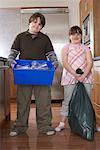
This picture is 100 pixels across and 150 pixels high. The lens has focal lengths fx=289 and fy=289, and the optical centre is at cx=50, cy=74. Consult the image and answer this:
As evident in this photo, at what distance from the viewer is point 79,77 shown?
2752mm

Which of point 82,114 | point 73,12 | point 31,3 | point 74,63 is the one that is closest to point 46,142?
point 82,114

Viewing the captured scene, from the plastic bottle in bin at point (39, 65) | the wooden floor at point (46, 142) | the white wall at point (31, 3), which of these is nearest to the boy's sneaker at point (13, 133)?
the wooden floor at point (46, 142)

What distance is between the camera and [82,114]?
2547 millimetres

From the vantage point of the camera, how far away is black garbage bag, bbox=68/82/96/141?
8.15ft

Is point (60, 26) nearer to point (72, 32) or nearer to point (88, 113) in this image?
point (72, 32)

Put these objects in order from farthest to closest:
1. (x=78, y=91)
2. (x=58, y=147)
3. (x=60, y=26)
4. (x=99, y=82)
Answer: (x=60, y=26) < (x=99, y=82) < (x=78, y=91) < (x=58, y=147)

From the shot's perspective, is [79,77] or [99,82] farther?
[99,82]

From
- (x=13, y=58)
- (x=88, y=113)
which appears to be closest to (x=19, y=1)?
(x=13, y=58)

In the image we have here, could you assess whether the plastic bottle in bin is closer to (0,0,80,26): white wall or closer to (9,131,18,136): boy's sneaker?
(9,131,18,136): boy's sneaker

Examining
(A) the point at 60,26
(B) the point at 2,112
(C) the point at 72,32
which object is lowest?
(B) the point at 2,112

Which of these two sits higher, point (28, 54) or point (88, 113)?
point (28, 54)

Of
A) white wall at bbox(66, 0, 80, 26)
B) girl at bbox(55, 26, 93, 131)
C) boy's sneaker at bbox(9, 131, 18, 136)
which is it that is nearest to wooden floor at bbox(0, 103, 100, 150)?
boy's sneaker at bbox(9, 131, 18, 136)

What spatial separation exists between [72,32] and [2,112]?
110cm

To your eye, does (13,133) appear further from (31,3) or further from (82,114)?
(31,3)
